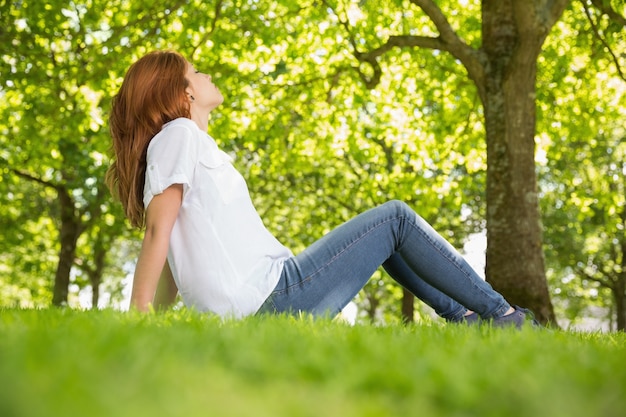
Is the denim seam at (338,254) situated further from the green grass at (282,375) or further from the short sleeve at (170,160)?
the green grass at (282,375)

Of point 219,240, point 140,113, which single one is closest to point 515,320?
point 219,240

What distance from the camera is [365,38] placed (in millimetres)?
12516

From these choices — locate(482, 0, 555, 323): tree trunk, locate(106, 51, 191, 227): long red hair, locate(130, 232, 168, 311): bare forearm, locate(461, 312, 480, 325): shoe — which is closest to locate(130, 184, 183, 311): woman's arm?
locate(130, 232, 168, 311): bare forearm

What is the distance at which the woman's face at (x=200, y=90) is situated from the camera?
4637mm

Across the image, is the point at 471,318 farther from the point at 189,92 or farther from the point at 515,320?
the point at 189,92

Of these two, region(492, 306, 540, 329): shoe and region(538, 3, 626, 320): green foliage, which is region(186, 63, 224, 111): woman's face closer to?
region(492, 306, 540, 329): shoe

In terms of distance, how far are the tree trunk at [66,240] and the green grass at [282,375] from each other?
55.3 feet

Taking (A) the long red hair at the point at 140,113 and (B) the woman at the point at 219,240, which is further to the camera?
(A) the long red hair at the point at 140,113

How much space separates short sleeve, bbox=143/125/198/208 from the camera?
395 cm

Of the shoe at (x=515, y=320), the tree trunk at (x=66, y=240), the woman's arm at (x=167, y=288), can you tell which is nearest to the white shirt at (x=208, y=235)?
the woman's arm at (x=167, y=288)

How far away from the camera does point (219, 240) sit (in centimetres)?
403

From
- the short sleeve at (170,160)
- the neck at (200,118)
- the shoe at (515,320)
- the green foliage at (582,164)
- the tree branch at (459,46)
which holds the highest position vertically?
the green foliage at (582,164)

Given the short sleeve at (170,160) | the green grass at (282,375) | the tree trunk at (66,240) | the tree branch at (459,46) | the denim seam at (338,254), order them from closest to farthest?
→ 1. the green grass at (282,375)
2. the short sleeve at (170,160)
3. the denim seam at (338,254)
4. the tree branch at (459,46)
5. the tree trunk at (66,240)

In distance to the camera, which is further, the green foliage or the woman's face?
the green foliage
